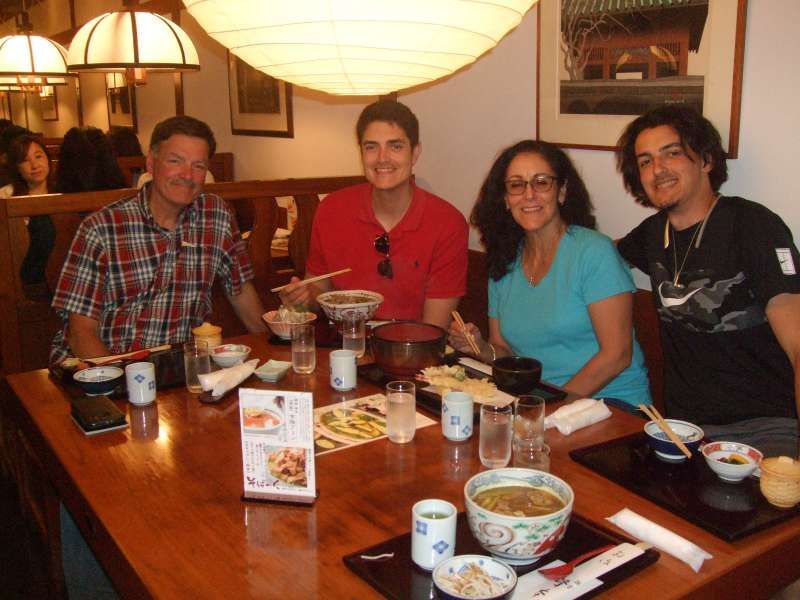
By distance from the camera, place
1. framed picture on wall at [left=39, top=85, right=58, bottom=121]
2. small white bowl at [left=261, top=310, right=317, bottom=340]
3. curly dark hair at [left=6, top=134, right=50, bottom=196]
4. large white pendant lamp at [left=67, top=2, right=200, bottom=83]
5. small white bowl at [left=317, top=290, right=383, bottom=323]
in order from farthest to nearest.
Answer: framed picture on wall at [left=39, top=85, right=58, bottom=121] → curly dark hair at [left=6, top=134, right=50, bottom=196] → large white pendant lamp at [left=67, top=2, right=200, bottom=83] → small white bowl at [left=261, top=310, right=317, bottom=340] → small white bowl at [left=317, top=290, right=383, bottom=323]

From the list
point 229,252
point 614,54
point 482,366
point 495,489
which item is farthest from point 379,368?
point 614,54

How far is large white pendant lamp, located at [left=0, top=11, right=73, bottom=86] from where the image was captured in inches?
163

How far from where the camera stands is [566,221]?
2.22 metres

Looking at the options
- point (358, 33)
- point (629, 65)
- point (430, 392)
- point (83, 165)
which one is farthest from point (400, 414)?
point (83, 165)

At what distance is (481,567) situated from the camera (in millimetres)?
990

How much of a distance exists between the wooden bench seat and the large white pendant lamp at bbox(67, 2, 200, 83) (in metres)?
0.54

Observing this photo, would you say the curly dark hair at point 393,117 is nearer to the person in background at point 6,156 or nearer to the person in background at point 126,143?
the person in background at point 6,156

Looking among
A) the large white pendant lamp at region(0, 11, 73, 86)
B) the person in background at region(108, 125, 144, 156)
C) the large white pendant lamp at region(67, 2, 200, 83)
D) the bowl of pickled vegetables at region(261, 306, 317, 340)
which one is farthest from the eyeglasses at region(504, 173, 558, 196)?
the person in background at region(108, 125, 144, 156)

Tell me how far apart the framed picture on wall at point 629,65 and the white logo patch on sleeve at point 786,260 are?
0.50 metres

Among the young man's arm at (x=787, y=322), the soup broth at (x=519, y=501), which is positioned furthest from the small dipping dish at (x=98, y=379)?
the young man's arm at (x=787, y=322)

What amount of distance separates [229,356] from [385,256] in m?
0.77

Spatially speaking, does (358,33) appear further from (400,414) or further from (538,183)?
(538,183)

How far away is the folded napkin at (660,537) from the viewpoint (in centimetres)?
105

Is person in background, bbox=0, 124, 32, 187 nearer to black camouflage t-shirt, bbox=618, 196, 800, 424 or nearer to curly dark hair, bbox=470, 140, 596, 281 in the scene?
curly dark hair, bbox=470, 140, 596, 281
